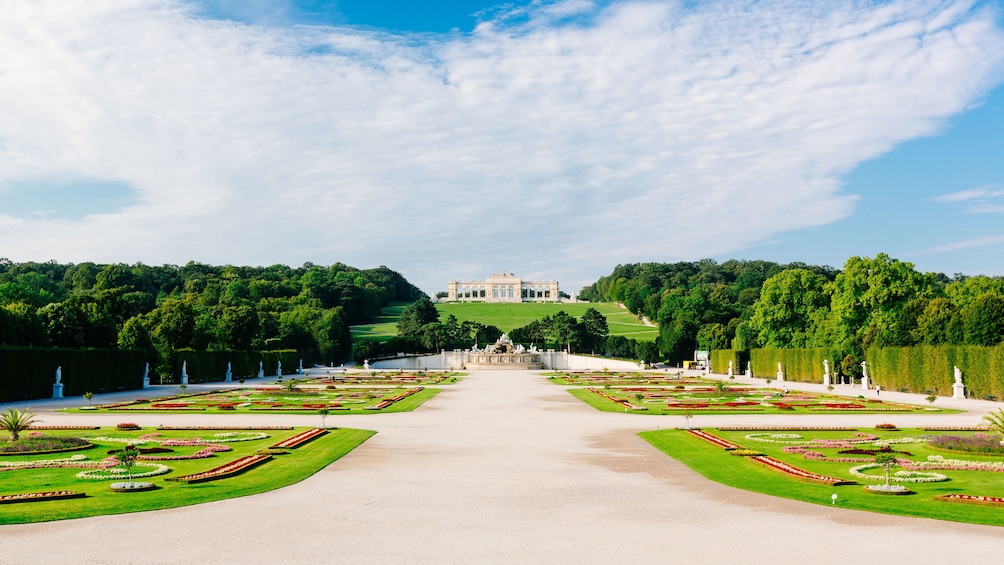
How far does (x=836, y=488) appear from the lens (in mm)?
12898

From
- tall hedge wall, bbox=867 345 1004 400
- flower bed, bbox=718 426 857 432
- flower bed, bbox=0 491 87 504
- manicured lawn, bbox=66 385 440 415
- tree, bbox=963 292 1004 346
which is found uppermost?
tree, bbox=963 292 1004 346

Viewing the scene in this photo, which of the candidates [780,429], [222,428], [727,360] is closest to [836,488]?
[780,429]

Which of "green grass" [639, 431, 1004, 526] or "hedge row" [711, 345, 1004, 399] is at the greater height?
→ "hedge row" [711, 345, 1004, 399]

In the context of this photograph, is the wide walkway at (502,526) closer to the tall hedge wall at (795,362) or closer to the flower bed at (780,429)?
the flower bed at (780,429)

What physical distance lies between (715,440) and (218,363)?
47496 mm

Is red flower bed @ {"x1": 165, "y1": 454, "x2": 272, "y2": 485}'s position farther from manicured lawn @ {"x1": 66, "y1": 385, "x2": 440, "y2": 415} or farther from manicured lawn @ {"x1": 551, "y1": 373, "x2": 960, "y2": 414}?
manicured lawn @ {"x1": 551, "y1": 373, "x2": 960, "y2": 414}

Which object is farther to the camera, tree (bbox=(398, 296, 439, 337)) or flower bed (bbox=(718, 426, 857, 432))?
tree (bbox=(398, 296, 439, 337))

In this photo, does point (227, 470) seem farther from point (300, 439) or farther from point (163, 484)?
point (300, 439)

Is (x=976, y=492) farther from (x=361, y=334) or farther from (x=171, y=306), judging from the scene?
(x=361, y=334)

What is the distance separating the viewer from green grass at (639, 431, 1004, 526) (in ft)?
36.4

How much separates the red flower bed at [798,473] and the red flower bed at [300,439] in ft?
31.8

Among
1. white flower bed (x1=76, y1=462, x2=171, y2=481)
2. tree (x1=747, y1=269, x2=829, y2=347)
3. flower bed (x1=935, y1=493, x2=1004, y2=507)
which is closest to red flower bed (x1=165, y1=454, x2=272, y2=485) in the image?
white flower bed (x1=76, y1=462, x2=171, y2=481)

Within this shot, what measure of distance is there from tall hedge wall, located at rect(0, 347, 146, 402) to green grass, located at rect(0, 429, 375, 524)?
20.5 metres

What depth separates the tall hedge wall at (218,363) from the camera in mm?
54344
